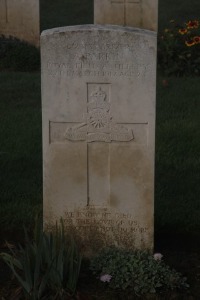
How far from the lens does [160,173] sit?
6172 mm

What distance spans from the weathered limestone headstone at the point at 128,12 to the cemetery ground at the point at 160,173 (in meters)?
1.35

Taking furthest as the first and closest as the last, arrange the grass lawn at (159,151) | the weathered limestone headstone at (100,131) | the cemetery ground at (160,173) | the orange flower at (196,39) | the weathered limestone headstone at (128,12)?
the weathered limestone headstone at (128,12)
the orange flower at (196,39)
the grass lawn at (159,151)
the cemetery ground at (160,173)
the weathered limestone headstone at (100,131)

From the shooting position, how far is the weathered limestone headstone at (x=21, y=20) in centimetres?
1210

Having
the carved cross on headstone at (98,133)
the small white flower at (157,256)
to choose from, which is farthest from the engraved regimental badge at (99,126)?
the small white flower at (157,256)

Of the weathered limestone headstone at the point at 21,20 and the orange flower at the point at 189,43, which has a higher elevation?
the weathered limestone headstone at the point at 21,20

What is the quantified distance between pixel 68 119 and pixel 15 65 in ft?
22.1

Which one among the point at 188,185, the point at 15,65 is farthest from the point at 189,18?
the point at 188,185

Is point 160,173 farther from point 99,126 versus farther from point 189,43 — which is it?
point 189,43

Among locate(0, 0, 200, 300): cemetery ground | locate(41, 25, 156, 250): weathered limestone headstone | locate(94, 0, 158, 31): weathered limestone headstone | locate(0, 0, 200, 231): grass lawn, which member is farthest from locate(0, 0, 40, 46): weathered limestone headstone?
locate(41, 25, 156, 250): weathered limestone headstone

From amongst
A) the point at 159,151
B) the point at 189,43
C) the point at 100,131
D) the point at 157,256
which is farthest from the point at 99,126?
the point at 189,43

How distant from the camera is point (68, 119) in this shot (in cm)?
434

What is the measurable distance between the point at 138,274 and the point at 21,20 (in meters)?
8.68

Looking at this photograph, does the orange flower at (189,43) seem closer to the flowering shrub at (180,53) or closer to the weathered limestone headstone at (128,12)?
the flowering shrub at (180,53)

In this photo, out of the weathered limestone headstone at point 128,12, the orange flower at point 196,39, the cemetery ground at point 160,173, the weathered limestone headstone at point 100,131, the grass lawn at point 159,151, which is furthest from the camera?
the weathered limestone headstone at point 128,12
